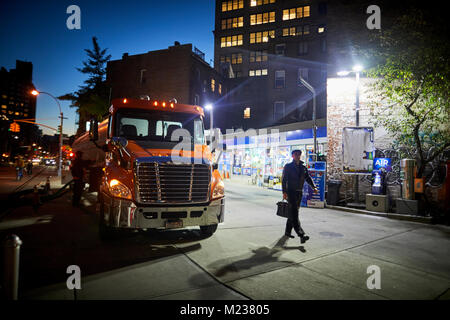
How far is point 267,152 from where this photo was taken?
2364 centimetres

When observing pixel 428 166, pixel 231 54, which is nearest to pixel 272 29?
pixel 231 54

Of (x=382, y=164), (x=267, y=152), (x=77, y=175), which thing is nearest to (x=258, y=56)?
(x=267, y=152)

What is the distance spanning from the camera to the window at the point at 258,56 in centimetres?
4588

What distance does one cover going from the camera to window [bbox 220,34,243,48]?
1912 inches

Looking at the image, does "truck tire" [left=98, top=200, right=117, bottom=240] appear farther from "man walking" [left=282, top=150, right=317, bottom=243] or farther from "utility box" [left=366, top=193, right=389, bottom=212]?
"utility box" [left=366, top=193, right=389, bottom=212]

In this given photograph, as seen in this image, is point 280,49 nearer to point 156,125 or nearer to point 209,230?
point 156,125

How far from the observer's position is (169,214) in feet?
17.1

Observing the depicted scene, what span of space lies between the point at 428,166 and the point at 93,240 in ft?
41.0

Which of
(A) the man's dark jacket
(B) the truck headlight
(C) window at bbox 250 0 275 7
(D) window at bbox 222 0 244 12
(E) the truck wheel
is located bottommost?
(E) the truck wheel

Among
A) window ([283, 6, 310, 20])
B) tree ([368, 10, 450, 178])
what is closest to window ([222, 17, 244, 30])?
window ([283, 6, 310, 20])

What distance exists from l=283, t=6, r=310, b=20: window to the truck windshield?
153 ft

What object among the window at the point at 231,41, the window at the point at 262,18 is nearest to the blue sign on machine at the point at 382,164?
the window at the point at 231,41

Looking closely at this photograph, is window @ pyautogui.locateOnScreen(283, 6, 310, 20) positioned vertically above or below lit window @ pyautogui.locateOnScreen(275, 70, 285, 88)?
above
